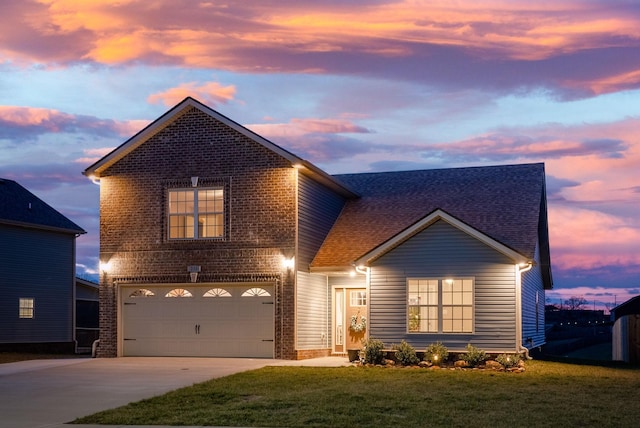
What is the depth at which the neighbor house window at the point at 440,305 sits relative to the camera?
26.2 meters

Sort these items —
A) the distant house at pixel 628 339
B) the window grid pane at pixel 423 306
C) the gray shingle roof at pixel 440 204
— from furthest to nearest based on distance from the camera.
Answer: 1. the gray shingle roof at pixel 440 204
2. the distant house at pixel 628 339
3. the window grid pane at pixel 423 306

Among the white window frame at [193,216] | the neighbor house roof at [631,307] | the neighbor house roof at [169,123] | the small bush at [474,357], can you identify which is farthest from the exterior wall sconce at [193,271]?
the neighbor house roof at [631,307]

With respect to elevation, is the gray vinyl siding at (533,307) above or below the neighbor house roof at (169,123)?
below

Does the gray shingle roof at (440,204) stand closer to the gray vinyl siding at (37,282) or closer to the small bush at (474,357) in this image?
the small bush at (474,357)

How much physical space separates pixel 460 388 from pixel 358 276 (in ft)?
35.5

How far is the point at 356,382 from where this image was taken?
20766 millimetres

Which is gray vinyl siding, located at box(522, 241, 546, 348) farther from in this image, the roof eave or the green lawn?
the roof eave

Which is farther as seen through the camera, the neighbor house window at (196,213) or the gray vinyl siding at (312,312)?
the neighbor house window at (196,213)

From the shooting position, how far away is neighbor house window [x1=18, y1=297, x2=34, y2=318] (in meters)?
38.9

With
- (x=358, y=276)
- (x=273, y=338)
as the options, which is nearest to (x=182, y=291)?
(x=273, y=338)

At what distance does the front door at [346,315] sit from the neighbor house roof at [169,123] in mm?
3785

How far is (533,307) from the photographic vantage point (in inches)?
1304

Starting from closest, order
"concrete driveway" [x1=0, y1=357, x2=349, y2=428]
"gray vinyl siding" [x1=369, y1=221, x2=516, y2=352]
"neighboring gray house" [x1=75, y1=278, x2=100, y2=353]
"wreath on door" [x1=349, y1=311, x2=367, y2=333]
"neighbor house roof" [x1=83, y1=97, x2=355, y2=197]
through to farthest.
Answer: "concrete driveway" [x1=0, y1=357, x2=349, y2=428], "gray vinyl siding" [x1=369, y1=221, x2=516, y2=352], "neighbor house roof" [x1=83, y1=97, x2=355, y2=197], "wreath on door" [x1=349, y1=311, x2=367, y2=333], "neighboring gray house" [x1=75, y1=278, x2=100, y2=353]

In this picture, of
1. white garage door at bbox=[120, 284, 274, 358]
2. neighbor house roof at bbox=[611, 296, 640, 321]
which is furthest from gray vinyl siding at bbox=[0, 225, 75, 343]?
neighbor house roof at bbox=[611, 296, 640, 321]
